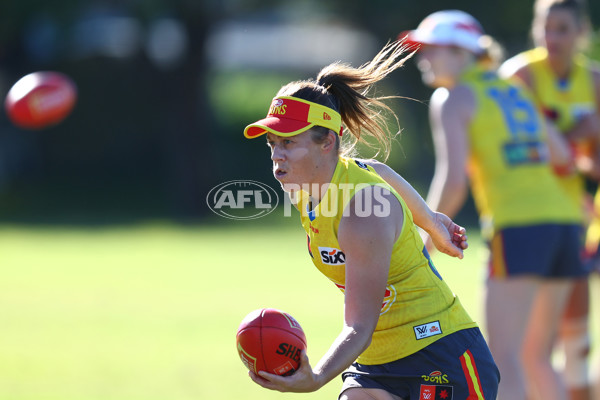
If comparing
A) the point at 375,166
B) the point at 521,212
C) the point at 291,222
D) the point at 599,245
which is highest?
the point at 375,166

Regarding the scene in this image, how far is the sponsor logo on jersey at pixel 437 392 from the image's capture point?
3.97 meters

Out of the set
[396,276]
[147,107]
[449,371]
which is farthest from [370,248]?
[147,107]

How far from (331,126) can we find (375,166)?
0.46m

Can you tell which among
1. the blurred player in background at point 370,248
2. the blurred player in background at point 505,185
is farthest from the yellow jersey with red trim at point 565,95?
the blurred player in background at point 370,248

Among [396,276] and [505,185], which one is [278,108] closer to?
[396,276]

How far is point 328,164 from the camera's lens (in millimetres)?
3891

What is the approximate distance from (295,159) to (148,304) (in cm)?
753

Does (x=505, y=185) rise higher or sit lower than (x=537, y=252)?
higher

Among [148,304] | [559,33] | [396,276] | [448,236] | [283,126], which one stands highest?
[559,33]

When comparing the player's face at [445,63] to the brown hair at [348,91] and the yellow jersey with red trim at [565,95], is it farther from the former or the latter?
the brown hair at [348,91]

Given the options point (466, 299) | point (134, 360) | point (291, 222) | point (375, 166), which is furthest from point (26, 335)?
point (291, 222)

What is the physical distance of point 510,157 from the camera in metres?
5.70

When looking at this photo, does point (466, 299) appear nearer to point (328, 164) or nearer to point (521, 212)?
point (521, 212)

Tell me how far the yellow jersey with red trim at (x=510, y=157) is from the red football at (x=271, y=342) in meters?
2.33
